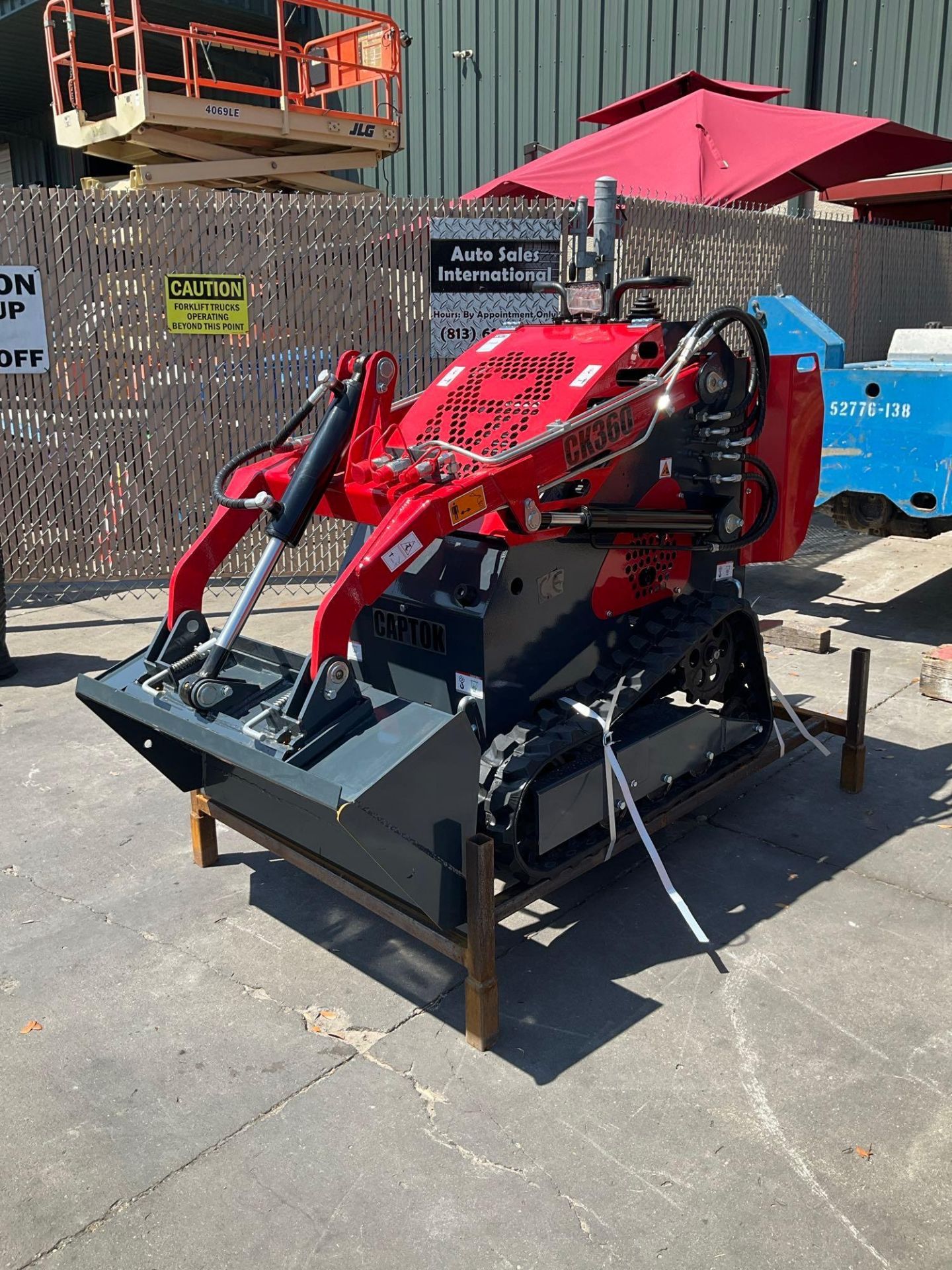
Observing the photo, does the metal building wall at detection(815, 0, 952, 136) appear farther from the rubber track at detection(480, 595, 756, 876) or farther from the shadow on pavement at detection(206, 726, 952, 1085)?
the rubber track at detection(480, 595, 756, 876)

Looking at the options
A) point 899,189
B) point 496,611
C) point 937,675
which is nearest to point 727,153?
point 899,189

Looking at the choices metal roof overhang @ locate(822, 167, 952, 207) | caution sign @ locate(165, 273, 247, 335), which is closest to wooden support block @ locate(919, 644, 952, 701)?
caution sign @ locate(165, 273, 247, 335)

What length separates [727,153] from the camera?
9.66 m

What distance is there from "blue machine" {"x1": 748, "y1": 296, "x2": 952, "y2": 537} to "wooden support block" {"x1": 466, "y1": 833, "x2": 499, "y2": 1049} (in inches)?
162

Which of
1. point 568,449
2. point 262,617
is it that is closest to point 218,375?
point 262,617

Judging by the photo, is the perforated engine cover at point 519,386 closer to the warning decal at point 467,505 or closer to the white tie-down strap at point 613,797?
the warning decal at point 467,505

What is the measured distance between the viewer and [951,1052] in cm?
308

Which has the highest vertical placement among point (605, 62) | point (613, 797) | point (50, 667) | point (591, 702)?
point (605, 62)

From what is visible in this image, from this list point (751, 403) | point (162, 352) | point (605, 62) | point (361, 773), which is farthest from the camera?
point (605, 62)

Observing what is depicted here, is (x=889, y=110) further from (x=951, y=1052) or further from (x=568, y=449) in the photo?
(x=951, y=1052)

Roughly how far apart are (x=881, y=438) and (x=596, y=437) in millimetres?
3789

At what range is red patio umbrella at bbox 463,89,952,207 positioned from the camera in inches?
371

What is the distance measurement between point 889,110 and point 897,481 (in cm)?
844

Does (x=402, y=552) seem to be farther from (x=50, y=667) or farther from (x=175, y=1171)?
(x=50, y=667)
